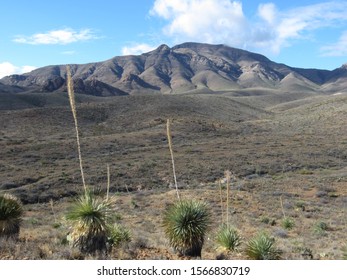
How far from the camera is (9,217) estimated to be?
1066 cm

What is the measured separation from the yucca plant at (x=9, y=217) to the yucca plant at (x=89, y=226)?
2.46 m

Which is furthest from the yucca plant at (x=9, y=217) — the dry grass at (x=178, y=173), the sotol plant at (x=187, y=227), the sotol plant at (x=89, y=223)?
the sotol plant at (x=187, y=227)

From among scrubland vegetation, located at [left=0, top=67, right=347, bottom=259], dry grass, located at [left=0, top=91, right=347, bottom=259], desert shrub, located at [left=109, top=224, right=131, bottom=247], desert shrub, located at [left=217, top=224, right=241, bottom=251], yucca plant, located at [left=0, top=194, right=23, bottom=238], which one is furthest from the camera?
dry grass, located at [left=0, top=91, right=347, bottom=259]

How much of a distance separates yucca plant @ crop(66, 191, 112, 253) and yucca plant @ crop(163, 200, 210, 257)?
153 cm

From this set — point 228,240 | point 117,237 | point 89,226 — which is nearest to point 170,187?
point 228,240

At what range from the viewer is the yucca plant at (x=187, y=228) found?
921 centimetres

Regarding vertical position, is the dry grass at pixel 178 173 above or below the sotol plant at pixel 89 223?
below

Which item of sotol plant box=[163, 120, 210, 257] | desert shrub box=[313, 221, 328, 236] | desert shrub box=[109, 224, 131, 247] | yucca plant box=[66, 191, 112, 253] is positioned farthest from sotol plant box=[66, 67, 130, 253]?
desert shrub box=[313, 221, 328, 236]

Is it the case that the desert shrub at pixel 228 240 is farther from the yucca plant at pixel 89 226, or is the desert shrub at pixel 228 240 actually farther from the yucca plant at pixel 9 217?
the yucca plant at pixel 9 217

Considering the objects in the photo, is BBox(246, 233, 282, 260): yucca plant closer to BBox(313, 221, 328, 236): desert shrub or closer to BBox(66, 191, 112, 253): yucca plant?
BBox(66, 191, 112, 253): yucca plant

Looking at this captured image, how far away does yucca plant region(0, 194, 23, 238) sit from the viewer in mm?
10414

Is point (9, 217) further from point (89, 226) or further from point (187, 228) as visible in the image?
point (187, 228)

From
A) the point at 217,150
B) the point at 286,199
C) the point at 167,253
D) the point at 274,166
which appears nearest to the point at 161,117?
the point at 217,150
